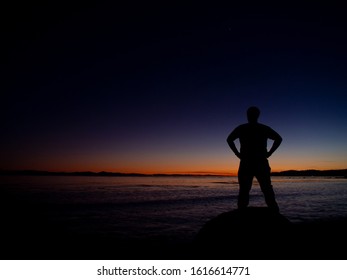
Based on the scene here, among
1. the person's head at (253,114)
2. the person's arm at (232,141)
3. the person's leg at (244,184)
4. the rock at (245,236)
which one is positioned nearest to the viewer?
the rock at (245,236)

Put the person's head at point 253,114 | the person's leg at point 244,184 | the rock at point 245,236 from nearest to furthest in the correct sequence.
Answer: the rock at point 245,236
the person's leg at point 244,184
the person's head at point 253,114

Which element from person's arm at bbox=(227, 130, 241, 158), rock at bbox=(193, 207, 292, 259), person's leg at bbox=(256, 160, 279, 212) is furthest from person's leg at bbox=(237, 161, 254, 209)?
rock at bbox=(193, 207, 292, 259)

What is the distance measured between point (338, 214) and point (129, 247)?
14046 mm

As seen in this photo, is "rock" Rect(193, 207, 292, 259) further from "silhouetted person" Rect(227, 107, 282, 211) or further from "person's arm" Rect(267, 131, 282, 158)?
"person's arm" Rect(267, 131, 282, 158)

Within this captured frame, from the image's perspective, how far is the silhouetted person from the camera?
6711mm

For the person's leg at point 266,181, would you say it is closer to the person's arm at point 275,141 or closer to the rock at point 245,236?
the person's arm at point 275,141

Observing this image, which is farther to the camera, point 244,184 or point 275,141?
point 275,141

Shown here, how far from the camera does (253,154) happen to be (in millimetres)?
6812

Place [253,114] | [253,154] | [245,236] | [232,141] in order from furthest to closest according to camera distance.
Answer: [232,141], [253,114], [253,154], [245,236]

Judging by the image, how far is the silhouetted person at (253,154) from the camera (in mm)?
6711

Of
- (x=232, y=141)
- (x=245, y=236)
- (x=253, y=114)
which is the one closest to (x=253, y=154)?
(x=232, y=141)

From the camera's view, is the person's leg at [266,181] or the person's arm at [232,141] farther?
the person's arm at [232,141]

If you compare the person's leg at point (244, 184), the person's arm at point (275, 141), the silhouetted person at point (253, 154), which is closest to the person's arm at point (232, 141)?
the silhouetted person at point (253, 154)

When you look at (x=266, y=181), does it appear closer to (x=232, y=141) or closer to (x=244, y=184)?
(x=244, y=184)
